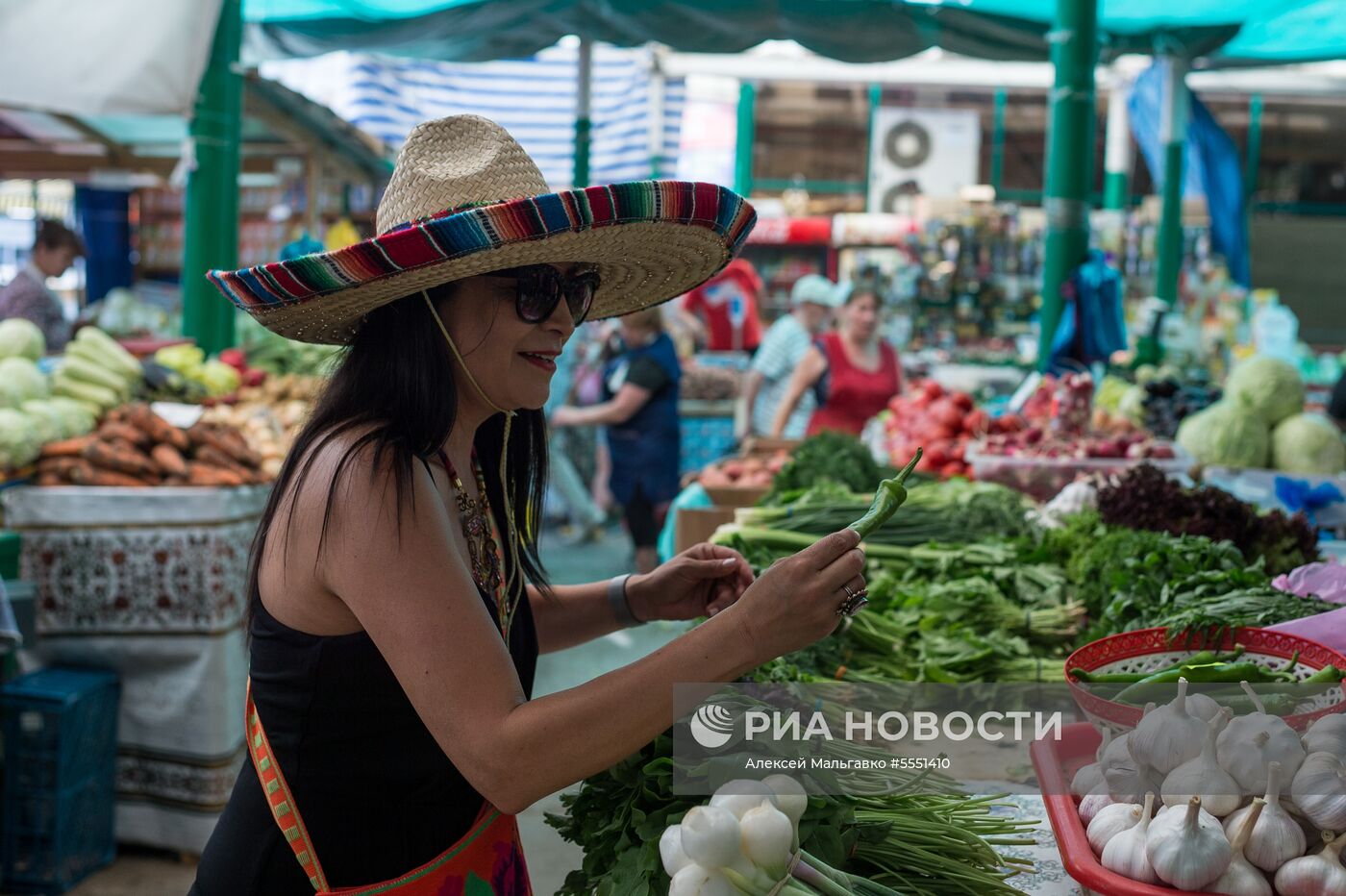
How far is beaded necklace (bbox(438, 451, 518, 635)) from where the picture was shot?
1.81 meters

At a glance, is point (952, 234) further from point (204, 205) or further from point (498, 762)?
point (498, 762)

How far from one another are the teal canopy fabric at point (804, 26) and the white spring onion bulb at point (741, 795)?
6.60 m

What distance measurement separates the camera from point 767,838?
1264 mm

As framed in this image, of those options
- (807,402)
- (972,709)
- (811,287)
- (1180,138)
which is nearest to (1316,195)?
(1180,138)

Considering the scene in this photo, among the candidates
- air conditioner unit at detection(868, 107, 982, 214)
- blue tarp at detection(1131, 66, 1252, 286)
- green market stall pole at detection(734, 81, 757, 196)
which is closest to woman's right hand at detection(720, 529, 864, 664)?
blue tarp at detection(1131, 66, 1252, 286)

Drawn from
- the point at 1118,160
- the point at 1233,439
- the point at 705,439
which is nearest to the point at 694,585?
the point at 1233,439

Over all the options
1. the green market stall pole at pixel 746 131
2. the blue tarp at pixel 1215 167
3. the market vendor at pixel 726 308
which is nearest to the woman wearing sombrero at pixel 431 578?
the blue tarp at pixel 1215 167

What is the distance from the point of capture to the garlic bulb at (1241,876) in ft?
4.09

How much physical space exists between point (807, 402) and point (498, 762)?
6.55 m

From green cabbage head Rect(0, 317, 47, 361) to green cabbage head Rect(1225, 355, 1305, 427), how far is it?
522 centimetres

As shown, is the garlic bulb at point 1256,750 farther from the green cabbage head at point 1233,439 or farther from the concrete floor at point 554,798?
the green cabbage head at point 1233,439

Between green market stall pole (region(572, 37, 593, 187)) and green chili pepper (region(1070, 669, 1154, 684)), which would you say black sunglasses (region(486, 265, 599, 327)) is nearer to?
green chili pepper (region(1070, 669, 1154, 684))

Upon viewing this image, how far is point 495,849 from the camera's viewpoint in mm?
1836

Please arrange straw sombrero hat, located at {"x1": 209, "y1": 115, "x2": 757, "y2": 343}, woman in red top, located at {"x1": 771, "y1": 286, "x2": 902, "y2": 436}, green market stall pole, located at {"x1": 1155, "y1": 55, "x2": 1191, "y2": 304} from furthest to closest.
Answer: green market stall pole, located at {"x1": 1155, "y1": 55, "x2": 1191, "y2": 304}
woman in red top, located at {"x1": 771, "y1": 286, "x2": 902, "y2": 436}
straw sombrero hat, located at {"x1": 209, "y1": 115, "x2": 757, "y2": 343}
